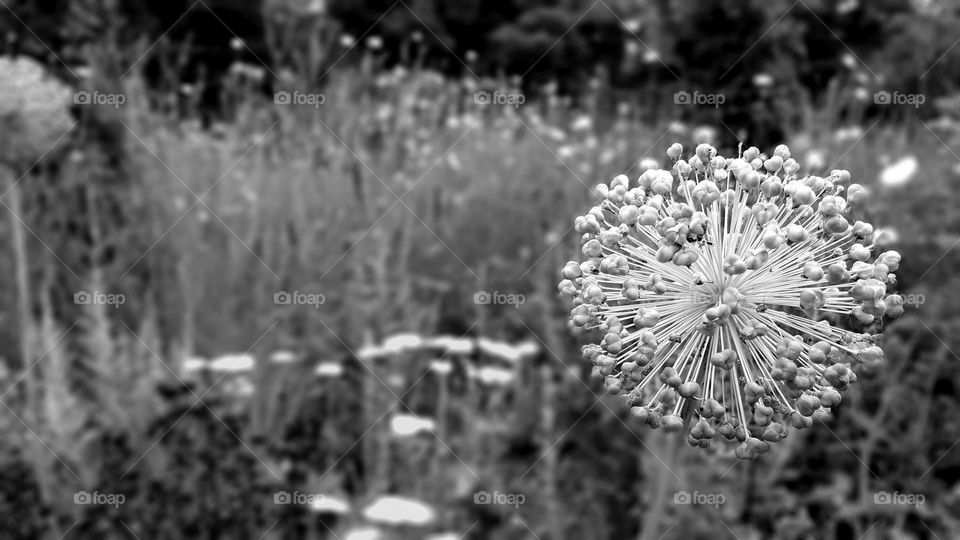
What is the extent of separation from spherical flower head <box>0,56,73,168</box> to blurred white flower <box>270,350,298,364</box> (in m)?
1.35

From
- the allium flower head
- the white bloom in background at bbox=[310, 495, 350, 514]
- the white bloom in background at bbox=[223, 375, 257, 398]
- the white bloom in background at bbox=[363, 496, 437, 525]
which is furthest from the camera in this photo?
the white bloom in background at bbox=[223, 375, 257, 398]

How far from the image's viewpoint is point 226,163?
5.45 meters

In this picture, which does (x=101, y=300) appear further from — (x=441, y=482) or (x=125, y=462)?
(x=441, y=482)

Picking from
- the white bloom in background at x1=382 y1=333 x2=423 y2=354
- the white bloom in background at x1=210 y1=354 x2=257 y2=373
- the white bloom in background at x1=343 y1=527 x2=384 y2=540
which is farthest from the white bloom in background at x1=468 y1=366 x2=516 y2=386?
the white bloom in background at x1=210 y1=354 x2=257 y2=373

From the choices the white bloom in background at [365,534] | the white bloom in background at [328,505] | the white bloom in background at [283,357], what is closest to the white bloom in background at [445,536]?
the white bloom in background at [365,534]

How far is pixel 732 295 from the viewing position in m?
1.10

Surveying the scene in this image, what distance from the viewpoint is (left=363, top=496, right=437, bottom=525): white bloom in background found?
A: 2.82m

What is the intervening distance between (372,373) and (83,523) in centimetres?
124

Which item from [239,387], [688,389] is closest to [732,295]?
[688,389]

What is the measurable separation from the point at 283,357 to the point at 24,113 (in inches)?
58.9

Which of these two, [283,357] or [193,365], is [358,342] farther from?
[193,365]

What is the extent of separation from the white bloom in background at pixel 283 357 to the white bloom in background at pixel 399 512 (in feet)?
2.82

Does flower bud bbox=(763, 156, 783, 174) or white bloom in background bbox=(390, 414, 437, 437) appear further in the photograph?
white bloom in background bbox=(390, 414, 437, 437)

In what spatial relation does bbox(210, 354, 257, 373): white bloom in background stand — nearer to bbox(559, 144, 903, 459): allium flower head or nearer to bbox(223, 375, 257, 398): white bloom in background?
bbox(223, 375, 257, 398): white bloom in background
